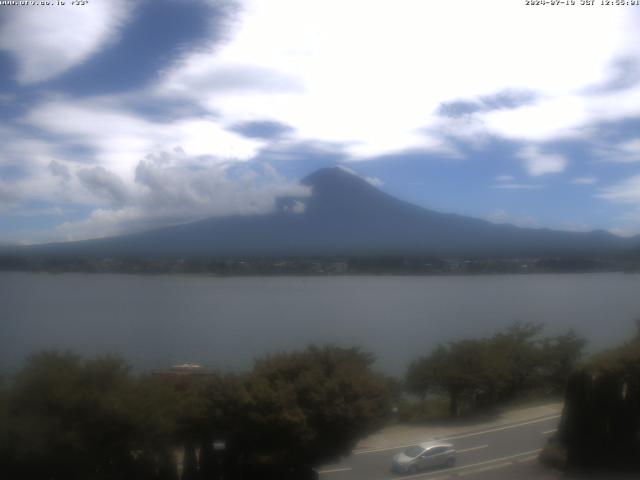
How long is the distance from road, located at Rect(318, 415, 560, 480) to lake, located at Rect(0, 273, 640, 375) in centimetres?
236

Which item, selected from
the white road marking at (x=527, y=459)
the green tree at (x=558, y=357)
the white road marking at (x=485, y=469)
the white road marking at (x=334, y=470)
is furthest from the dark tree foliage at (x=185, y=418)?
the green tree at (x=558, y=357)

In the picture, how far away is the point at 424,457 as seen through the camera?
7.94 meters

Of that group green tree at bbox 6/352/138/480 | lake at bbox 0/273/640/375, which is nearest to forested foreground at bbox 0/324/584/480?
green tree at bbox 6/352/138/480

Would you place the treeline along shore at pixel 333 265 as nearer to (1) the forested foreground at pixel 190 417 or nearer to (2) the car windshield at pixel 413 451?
(1) the forested foreground at pixel 190 417

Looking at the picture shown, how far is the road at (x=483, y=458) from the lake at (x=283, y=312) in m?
2.36

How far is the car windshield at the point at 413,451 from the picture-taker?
806 centimetres

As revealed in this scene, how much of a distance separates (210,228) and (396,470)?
42.4 ft

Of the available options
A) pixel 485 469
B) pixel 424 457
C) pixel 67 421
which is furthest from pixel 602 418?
pixel 67 421

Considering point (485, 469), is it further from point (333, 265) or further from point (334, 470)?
point (333, 265)

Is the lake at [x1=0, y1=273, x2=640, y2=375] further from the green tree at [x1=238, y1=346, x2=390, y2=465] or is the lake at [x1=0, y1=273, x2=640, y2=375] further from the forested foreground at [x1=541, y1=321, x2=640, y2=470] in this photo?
the forested foreground at [x1=541, y1=321, x2=640, y2=470]

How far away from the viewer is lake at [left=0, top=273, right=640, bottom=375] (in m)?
12.6

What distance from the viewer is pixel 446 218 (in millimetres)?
19609

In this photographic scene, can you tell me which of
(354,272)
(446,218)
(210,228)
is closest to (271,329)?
(354,272)

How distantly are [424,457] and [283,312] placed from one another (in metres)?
12.3
